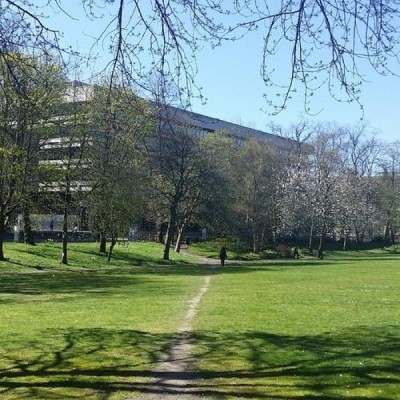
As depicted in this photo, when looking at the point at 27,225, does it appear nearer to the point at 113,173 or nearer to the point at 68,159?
the point at 68,159

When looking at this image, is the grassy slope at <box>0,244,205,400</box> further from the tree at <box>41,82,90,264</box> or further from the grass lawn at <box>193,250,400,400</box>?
the tree at <box>41,82,90,264</box>

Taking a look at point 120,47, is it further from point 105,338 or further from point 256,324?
point 256,324

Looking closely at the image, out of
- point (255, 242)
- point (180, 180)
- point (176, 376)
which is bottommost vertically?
point (176, 376)

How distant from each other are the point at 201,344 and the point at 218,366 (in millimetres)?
1700

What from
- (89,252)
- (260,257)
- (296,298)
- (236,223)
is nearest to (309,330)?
(296,298)

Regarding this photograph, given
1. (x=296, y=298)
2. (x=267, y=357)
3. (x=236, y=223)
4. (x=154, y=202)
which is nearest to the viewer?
(x=267, y=357)

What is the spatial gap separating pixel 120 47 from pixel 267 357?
514 cm

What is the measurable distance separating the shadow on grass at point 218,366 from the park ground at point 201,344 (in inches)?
0.7

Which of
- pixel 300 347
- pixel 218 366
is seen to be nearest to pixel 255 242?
pixel 300 347

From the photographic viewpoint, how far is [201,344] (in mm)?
10195

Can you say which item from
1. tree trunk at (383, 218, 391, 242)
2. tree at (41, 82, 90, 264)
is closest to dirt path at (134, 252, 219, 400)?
tree at (41, 82, 90, 264)

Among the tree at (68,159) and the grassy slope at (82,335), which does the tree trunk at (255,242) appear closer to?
the tree at (68,159)

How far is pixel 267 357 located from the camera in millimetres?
9062

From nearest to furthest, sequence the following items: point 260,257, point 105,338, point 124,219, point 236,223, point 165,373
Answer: point 165,373
point 105,338
point 124,219
point 236,223
point 260,257
